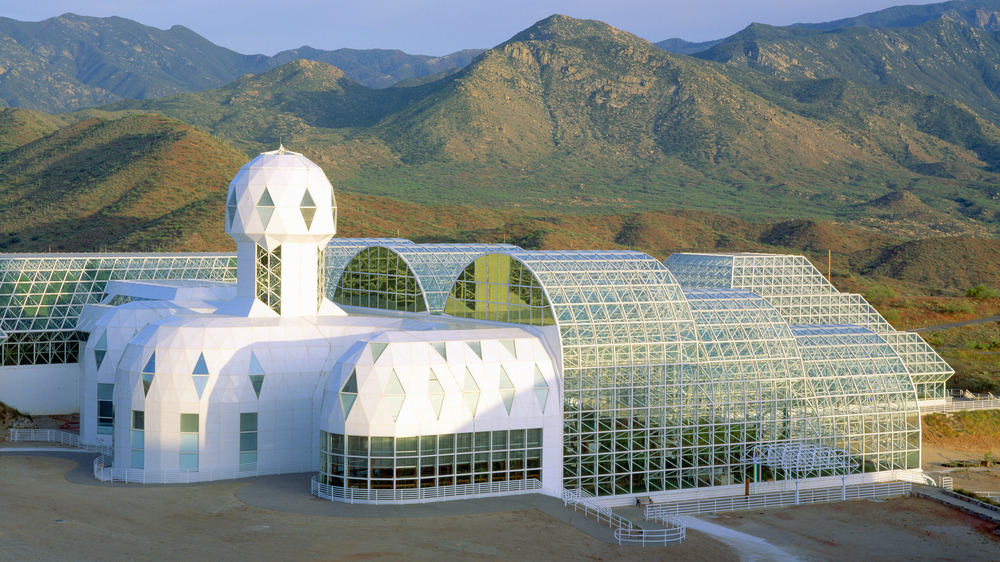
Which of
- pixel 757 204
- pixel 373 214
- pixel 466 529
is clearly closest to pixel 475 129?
pixel 757 204

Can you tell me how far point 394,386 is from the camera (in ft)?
131

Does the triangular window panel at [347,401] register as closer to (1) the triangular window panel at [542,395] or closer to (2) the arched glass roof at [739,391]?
(1) the triangular window panel at [542,395]

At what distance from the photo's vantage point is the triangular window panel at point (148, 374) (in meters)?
43.0

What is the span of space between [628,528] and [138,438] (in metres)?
Result: 20.3

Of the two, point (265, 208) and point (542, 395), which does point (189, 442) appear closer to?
point (265, 208)

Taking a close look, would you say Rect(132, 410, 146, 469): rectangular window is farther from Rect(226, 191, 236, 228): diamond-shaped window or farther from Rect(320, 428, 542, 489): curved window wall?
Rect(226, 191, 236, 228): diamond-shaped window

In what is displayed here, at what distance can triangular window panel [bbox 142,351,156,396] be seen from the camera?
42969 mm

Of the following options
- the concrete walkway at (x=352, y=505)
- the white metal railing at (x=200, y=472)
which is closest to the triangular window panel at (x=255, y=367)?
the white metal railing at (x=200, y=472)

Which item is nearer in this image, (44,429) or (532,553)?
(532,553)

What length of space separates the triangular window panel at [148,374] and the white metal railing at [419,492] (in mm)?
7942

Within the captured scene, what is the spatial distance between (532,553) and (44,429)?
3190cm

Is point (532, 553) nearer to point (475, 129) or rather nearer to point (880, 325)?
point (880, 325)

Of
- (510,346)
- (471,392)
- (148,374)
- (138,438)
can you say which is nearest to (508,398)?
(471,392)

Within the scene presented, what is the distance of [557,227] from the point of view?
135 m
